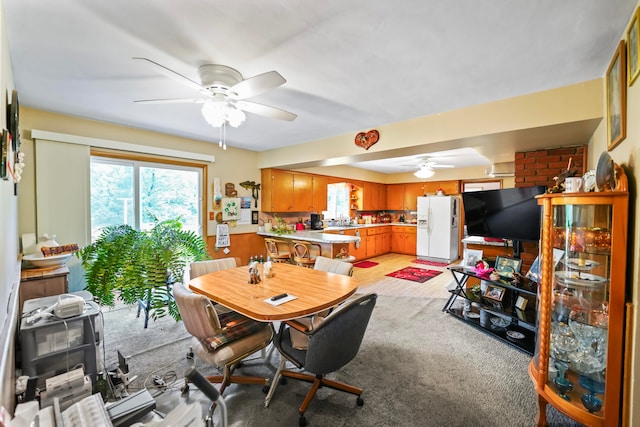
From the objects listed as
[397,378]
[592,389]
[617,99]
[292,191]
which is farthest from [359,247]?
[617,99]

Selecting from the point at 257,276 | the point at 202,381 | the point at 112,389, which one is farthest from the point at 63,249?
the point at 202,381

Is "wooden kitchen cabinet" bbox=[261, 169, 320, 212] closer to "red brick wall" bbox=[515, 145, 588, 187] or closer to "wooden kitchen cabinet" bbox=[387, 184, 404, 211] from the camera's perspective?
"wooden kitchen cabinet" bbox=[387, 184, 404, 211]

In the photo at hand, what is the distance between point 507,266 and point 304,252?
104 inches

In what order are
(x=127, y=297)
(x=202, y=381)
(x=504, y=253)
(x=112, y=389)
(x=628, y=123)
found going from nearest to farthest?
(x=202, y=381), (x=628, y=123), (x=112, y=389), (x=127, y=297), (x=504, y=253)

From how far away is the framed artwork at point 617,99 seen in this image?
1.43 metres

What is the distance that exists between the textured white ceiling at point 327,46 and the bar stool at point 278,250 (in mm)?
2522

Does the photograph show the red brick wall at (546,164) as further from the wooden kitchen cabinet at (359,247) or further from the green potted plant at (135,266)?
the green potted plant at (135,266)

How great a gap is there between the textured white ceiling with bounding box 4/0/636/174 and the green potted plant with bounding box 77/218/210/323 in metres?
1.36

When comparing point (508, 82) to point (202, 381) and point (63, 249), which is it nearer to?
point (202, 381)

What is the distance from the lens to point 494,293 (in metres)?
2.95

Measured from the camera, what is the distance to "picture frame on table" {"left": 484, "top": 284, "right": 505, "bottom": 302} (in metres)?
2.89

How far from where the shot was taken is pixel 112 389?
1.60 m

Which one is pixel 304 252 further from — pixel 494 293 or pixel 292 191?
pixel 494 293

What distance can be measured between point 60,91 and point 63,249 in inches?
57.3
